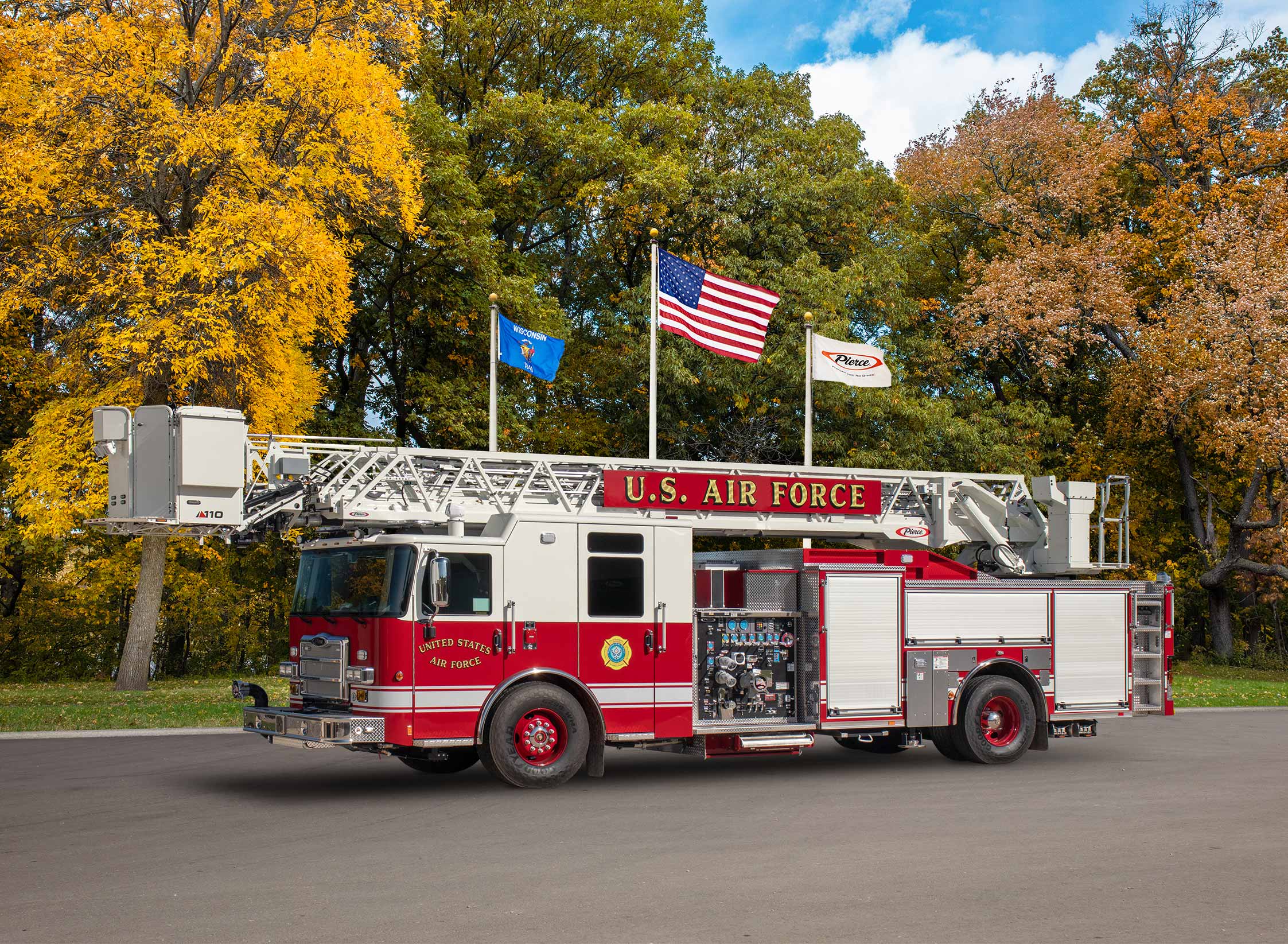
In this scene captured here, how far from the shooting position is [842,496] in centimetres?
1653

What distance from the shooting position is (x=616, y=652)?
13383 millimetres

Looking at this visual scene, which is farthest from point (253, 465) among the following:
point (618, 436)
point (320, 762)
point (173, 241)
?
point (618, 436)

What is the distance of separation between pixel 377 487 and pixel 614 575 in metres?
2.73

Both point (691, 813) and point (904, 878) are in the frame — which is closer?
point (904, 878)

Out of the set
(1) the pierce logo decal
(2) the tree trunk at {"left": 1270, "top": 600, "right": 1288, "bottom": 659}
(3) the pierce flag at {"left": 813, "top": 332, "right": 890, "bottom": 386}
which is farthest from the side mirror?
(2) the tree trunk at {"left": 1270, "top": 600, "right": 1288, "bottom": 659}

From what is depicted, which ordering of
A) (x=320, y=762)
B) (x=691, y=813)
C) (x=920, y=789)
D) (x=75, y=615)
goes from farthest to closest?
(x=75, y=615), (x=320, y=762), (x=920, y=789), (x=691, y=813)

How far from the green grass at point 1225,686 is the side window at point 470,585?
14205 mm

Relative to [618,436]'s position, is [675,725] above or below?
below

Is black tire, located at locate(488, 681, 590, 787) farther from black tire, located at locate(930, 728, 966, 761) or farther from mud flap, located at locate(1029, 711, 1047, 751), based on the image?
mud flap, located at locate(1029, 711, 1047, 751)

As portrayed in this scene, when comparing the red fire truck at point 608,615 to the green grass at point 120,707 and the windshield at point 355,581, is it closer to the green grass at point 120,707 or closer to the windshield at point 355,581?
the windshield at point 355,581

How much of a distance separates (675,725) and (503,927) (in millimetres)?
6259

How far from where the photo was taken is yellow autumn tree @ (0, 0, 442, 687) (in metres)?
23.6

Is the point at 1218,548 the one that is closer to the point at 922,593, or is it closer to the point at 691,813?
the point at 922,593

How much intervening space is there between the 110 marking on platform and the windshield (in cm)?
276
